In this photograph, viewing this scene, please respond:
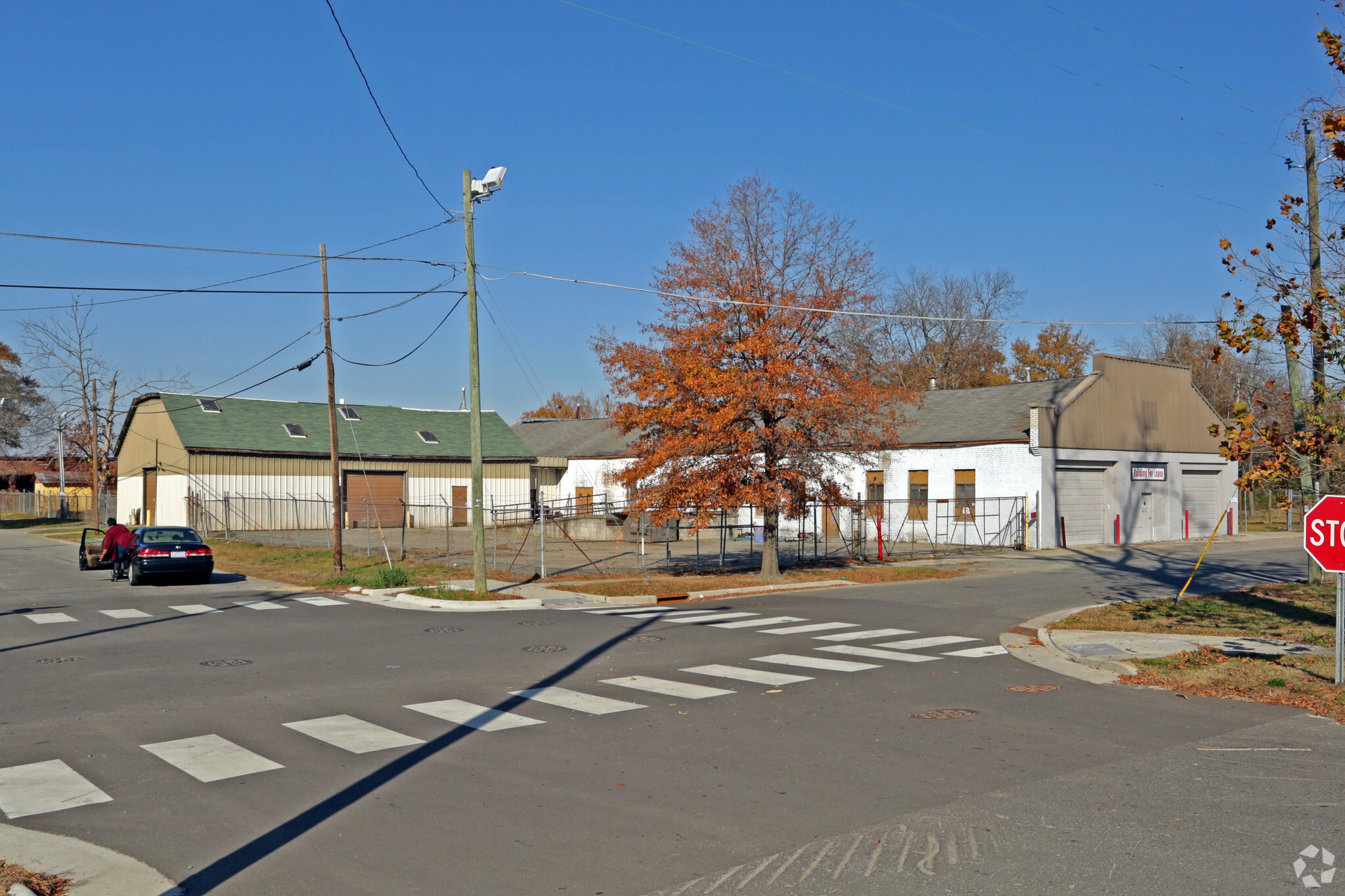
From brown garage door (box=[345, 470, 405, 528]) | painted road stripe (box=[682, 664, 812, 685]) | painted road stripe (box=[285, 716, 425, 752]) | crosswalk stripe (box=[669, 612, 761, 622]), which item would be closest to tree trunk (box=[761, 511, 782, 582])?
crosswalk stripe (box=[669, 612, 761, 622])

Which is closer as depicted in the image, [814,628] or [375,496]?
[814,628]

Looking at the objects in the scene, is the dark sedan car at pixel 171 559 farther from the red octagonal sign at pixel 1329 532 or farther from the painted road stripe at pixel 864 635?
the red octagonal sign at pixel 1329 532

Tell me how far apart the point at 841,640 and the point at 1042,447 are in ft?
77.8

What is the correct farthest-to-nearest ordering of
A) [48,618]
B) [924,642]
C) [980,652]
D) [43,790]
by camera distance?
[48,618]
[924,642]
[980,652]
[43,790]

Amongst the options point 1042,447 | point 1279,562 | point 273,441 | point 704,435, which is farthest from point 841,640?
point 273,441

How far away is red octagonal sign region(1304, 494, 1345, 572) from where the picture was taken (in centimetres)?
1048

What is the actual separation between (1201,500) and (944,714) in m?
40.2

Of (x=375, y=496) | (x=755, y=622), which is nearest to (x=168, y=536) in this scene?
(x=755, y=622)

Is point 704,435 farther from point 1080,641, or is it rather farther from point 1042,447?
point 1042,447

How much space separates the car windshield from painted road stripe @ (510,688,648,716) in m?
17.5

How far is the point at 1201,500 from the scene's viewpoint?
4506cm

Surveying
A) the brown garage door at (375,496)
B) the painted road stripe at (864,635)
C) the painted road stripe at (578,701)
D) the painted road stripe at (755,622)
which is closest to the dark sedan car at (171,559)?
the painted road stripe at (755,622)

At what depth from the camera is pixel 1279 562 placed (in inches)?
1182

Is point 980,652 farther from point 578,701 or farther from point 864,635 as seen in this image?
point 578,701
